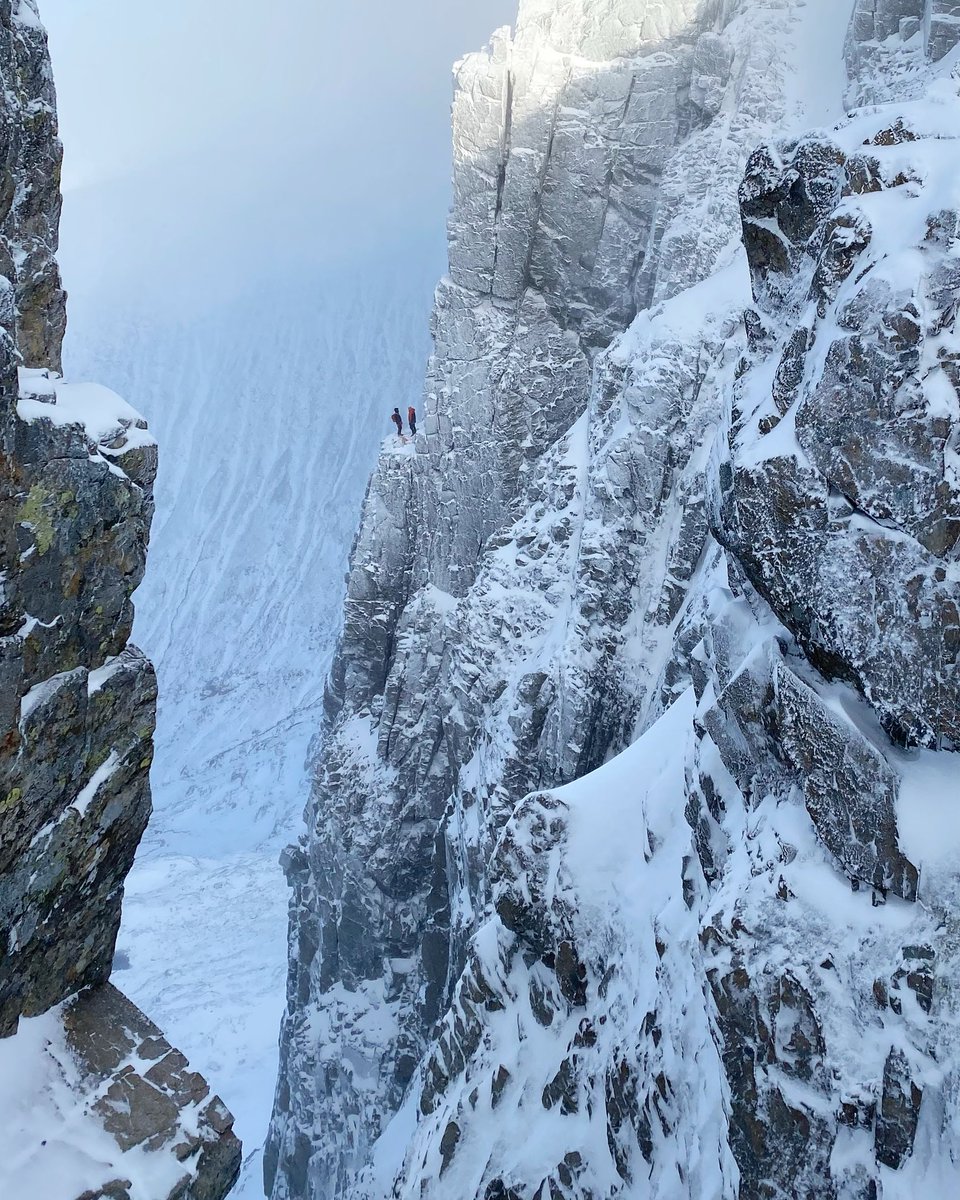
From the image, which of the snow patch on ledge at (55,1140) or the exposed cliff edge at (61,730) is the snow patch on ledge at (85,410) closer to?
the exposed cliff edge at (61,730)

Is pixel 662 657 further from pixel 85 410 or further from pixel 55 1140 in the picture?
pixel 55 1140

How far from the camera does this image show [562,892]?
20359 millimetres

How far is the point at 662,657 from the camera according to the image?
33.2 meters

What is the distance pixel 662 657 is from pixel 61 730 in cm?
2316

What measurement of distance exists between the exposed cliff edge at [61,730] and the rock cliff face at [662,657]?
8.04 metres

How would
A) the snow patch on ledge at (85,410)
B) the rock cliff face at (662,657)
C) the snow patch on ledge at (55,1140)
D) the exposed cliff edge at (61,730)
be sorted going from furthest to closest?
the snow patch on ledge at (85,410)
the exposed cliff edge at (61,730)
the snow patch on ledge at (55,1140)
the rock cliff face at (662,657)

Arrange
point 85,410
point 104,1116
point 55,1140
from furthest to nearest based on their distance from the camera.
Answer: point 85,410 < point 104,1116 < point 55,1140

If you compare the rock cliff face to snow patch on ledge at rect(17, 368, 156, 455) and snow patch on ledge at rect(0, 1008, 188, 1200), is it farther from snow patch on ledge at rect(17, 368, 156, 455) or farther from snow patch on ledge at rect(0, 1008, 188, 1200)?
snow patch on ledge at rect(17, 368, 156, 455)

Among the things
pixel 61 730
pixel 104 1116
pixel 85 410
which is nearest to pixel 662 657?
pixel 61 730

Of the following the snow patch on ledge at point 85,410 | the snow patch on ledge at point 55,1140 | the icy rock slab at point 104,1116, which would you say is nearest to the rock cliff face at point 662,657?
the icy rock slab at point 104,1116

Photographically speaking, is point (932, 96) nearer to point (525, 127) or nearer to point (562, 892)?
point (562, 892)

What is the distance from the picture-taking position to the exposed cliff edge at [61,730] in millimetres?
12578

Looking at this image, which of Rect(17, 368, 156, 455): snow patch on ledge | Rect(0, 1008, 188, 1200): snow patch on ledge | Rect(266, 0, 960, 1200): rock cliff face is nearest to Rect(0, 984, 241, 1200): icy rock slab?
Rect(0, 1008, 188, 1200): snow patch on ledge

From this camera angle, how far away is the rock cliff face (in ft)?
40.0
